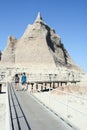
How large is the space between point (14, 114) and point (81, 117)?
214 inches

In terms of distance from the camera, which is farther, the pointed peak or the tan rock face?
the pointed peak

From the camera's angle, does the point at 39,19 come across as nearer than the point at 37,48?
No

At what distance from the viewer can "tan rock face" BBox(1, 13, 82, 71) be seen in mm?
142500

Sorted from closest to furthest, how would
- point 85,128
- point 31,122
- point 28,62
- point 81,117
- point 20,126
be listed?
point 20,126 < point 31,122 < point 85,128 < point 81,117 < point 28,62

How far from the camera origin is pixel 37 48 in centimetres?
14738

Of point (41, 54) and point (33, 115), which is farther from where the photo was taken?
point (41, 54)

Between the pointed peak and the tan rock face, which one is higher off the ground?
the pointed peak

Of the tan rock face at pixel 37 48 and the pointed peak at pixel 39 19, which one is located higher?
the pointed peak at pixel 39 19

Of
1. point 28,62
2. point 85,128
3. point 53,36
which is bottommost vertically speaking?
point 85,128

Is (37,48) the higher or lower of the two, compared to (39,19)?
lower

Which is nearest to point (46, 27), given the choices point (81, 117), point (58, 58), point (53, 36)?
point (53, 36)

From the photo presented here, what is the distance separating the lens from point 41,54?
144m

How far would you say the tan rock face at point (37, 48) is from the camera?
468ft

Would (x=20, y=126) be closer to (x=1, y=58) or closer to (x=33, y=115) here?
(x=33, y=115)
